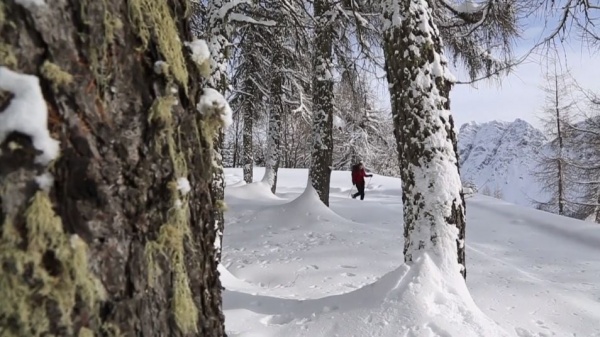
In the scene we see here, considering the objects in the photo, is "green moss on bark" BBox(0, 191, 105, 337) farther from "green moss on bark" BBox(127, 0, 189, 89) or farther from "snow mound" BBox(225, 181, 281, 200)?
"snow mound" BBox(225, 181, 281, 200)

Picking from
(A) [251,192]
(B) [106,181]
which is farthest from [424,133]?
(A) [251,192]

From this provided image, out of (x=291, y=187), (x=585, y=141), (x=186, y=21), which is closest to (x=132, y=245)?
(x=186, y=21)

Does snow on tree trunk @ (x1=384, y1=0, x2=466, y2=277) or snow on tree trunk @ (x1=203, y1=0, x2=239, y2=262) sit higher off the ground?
snow on tree trunk @ (x1=203, y1=0, x2=239, y2=262)

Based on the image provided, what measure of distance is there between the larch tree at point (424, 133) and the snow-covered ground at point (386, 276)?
25 centimetres

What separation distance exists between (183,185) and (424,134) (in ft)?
8.99

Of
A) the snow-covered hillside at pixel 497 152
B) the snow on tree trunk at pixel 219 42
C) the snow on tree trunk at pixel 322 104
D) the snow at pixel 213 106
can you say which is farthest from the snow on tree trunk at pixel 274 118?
the snow-covered hillside at pixel 497 152

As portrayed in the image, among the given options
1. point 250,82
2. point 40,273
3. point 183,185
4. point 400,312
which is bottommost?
point 400,312

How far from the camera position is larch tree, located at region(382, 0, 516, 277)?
11.0 ft

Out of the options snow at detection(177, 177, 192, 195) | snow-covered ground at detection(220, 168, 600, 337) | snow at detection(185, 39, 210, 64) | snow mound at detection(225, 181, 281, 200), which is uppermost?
snow at detection(185, 39, 210, 64)

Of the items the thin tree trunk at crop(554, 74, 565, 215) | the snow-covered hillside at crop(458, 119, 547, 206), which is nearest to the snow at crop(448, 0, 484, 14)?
→ the thin tree trunk at crop(554, 74, 565, 215)

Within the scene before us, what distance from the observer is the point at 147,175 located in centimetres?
93

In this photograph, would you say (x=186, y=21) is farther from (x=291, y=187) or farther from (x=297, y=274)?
(x=291, y=187)

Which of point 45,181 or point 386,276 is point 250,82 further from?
point 45,181

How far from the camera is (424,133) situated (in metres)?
3.44
